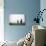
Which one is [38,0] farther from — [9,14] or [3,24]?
[3,24]

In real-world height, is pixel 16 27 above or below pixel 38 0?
below

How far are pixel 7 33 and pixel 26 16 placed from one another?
3.35 feet

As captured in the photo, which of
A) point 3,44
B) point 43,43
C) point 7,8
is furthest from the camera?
point 7,8

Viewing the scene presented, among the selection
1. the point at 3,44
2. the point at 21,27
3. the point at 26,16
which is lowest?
the point at 3,44

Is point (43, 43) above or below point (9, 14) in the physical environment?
below

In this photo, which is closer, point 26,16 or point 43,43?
point 43,43

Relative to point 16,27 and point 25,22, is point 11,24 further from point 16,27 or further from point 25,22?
point 25,22

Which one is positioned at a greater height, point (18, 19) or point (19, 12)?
point (19, 12)

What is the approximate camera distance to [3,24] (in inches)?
209

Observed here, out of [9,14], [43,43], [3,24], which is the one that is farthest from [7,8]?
[43,43]

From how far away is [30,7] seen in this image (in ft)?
17.6

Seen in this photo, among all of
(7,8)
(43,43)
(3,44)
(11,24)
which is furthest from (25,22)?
(43,43)

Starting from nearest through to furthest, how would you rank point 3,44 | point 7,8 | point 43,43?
point 43,43 < point 3,44 < point 7,8

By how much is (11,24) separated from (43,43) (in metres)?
2.96
